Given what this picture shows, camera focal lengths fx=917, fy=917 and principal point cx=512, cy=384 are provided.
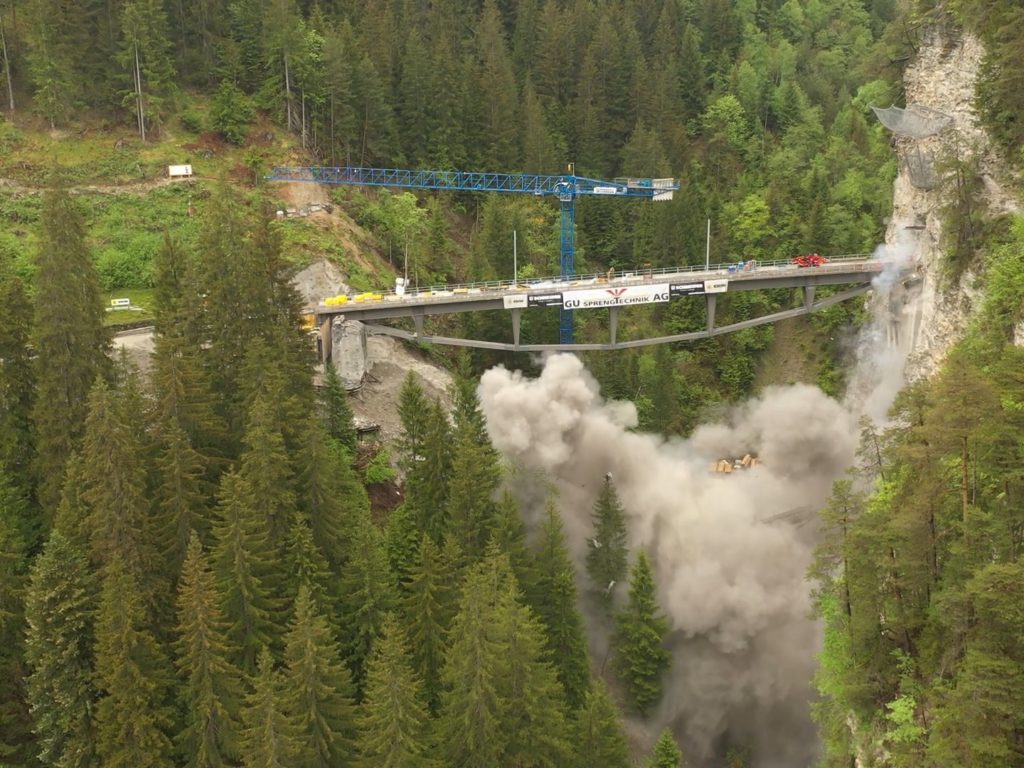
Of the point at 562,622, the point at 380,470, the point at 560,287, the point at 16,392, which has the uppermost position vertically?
the point at 560,287

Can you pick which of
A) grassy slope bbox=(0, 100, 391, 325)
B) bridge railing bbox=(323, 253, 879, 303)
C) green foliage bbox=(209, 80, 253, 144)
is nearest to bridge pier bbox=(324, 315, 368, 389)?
bridge railing bbox=(323, 253, 879, 303)

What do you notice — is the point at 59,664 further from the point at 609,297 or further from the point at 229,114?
the point at 229,114

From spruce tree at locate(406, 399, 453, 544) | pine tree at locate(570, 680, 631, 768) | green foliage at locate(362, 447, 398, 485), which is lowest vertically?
pine tree at locate(570, 680, 631, 768)

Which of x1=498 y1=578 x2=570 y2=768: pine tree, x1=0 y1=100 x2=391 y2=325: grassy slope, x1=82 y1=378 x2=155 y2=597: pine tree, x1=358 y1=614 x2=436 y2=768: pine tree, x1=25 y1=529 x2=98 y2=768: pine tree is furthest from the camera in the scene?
x1=0 y1=100 x2=391 y2=325: grassy slope

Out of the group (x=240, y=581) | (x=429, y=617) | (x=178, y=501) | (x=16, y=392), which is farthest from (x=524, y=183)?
(x=240, y=581)

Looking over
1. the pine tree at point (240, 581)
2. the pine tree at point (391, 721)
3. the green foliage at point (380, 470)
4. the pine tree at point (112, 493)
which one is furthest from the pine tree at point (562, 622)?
the pine tree at point (112, 493)

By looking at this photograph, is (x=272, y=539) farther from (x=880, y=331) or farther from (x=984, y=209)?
(x=880, y=331)

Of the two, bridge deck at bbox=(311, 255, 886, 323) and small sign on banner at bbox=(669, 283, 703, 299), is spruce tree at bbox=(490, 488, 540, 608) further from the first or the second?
small sign on banner at bbox=(669, 283, 703, 299)
